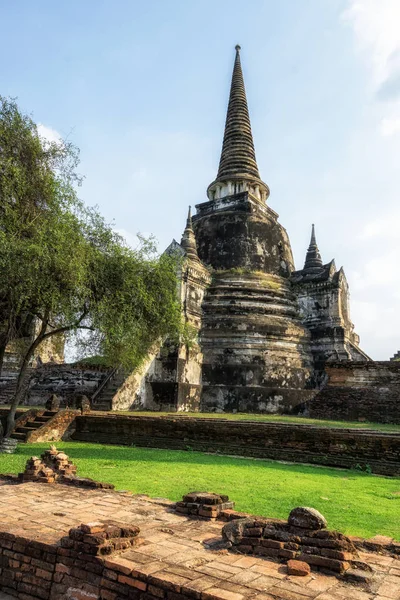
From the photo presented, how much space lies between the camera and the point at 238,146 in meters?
29.5

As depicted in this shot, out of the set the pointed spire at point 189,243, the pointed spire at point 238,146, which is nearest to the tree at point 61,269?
the pointed spire at point 189,243

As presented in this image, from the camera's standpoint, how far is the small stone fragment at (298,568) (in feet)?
11.1

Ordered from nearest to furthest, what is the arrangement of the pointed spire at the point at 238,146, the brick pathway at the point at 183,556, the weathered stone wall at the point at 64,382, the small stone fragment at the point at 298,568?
the brick pathway at the point at 183,556 → the small stone fragment at the point at 298,568 → the weathered stone wall at the point at 64,382 → the pointed spire at the point at 238,146

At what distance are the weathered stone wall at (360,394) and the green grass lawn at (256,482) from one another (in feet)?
24.7

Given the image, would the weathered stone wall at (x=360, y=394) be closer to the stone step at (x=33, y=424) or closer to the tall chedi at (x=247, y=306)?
the tall chedi at (x=247, y=306)

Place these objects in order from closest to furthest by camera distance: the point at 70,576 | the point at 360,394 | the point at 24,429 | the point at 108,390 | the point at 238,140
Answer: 1. the point at 70,576
2. the point at 24,429
3. the point at 360,394
4. the point at 108,390
5. the point at 238,140

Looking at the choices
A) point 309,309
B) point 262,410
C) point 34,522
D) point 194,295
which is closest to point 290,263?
point 309,309

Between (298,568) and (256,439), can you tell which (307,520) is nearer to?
(298,568)

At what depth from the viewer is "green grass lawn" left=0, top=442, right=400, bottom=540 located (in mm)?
5824

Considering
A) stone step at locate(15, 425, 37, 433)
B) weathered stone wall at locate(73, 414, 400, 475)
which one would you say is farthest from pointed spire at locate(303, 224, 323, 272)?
stone step at locate(15, 425, 37, 433)

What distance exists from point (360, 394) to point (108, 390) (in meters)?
9.14

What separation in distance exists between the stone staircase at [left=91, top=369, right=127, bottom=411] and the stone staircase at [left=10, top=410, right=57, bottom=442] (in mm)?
3537

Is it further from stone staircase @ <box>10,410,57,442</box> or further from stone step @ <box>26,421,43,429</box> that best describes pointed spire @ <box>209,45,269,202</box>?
stone step @ <box>26,421,43,429</box>

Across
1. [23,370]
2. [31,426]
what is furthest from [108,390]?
[23,370]
